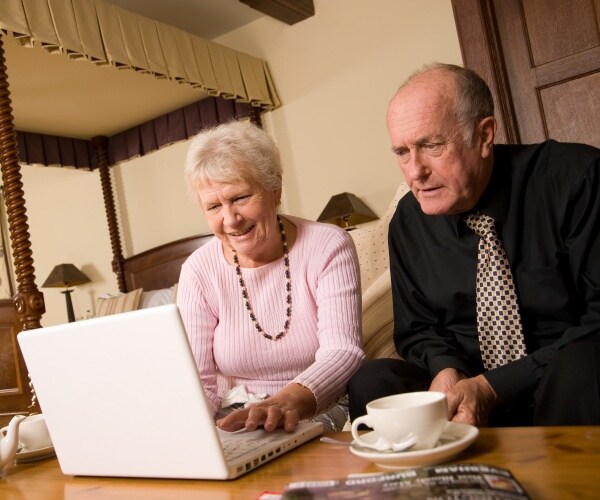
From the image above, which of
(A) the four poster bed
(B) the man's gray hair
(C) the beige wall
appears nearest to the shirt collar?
(B) the man's gray hair

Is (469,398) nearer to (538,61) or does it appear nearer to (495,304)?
(495,304)

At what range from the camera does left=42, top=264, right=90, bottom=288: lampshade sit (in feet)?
18.4

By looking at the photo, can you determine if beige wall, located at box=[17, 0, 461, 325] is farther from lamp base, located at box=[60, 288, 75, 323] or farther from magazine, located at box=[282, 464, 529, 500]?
magazine, located at box=[282, 464, 529, 500]

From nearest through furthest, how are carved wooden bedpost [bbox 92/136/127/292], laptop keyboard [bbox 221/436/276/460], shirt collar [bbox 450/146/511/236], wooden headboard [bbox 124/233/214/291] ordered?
laptop keyboard [bbox 221/436/276/460], shirt collar [bbox 450/146/511/236], wooden headboard [bbox 124/233/214/291], carved wooden bedpost [bbox 92/136/127/292]

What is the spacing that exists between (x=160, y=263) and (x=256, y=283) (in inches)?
144

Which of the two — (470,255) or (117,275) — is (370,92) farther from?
(470,255)

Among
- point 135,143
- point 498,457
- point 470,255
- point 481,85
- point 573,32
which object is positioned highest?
point 135,143

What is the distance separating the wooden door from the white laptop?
239 centimetres

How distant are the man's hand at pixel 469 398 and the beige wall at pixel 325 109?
309cm

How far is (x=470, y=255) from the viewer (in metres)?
1.46

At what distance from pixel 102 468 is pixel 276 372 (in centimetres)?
63

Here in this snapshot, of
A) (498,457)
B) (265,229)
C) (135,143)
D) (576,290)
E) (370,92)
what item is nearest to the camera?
(498,457)

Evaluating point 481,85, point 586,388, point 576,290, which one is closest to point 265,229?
point 481,85

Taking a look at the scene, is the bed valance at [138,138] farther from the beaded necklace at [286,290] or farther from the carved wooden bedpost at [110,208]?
the beaded necklace at [286,290]
